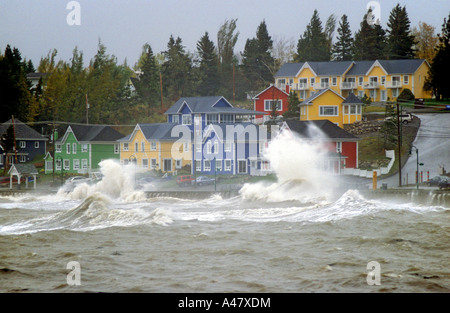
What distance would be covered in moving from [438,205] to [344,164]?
17.7 metres

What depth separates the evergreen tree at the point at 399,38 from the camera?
8738cm

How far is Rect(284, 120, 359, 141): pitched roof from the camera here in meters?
57.0

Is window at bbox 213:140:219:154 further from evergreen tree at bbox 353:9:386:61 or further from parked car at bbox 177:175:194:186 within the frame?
evergreen tree at bbox 353:9:386:61

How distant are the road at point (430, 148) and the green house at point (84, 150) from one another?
3270 cm

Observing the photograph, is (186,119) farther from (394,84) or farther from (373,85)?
(394,84)

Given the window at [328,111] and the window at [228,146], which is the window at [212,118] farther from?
the window at [328,111]

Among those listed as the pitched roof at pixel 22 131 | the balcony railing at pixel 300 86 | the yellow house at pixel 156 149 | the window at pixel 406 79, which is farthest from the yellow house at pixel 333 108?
the pitched roof at pixel 22 131

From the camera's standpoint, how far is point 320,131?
58.7m

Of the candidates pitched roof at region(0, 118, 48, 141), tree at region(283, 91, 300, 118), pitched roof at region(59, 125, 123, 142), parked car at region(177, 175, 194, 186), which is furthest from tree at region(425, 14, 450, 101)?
pitched roof at region(0, 118, 48, 141)

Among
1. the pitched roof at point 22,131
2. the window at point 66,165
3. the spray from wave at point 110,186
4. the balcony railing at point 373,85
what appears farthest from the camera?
the balcony railing at point 373,85

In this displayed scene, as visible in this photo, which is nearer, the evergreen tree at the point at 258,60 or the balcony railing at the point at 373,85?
the balcony railing at the point at 373,85

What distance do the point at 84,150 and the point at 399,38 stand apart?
45348mm

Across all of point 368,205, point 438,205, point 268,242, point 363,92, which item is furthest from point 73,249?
point 363,92
